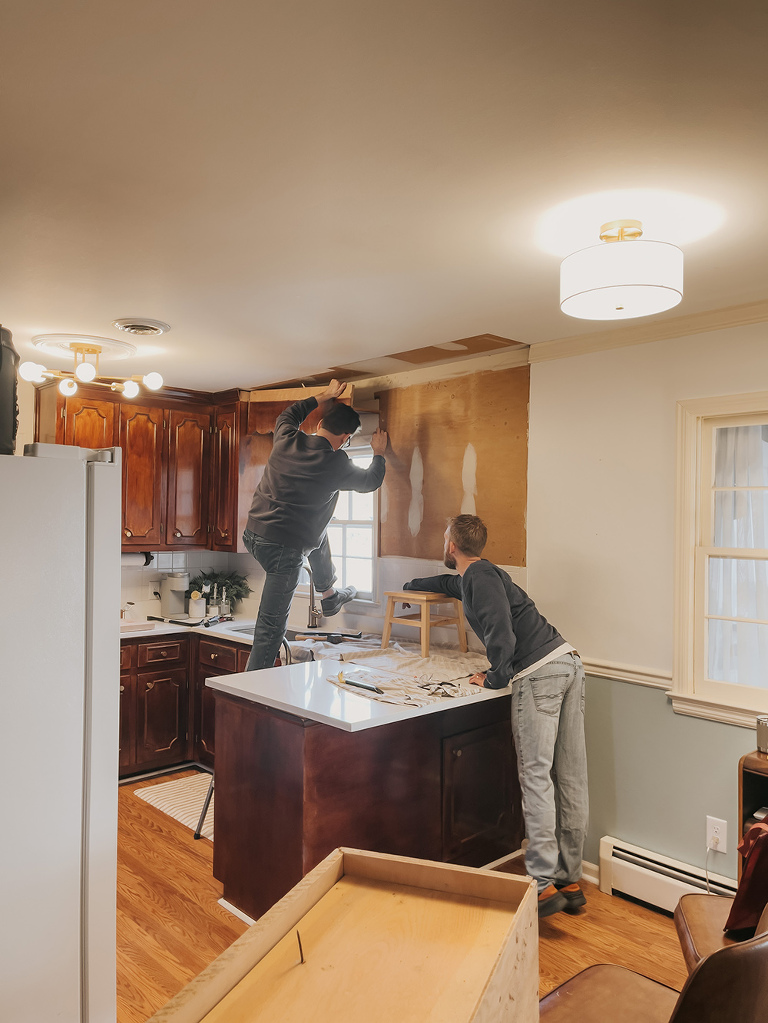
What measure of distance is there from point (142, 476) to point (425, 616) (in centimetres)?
239

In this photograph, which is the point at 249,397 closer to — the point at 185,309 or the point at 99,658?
the point at 185,309

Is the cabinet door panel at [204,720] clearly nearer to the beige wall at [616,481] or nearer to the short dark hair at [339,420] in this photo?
the short dark hair at [339,420]

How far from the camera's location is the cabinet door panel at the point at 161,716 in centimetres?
464

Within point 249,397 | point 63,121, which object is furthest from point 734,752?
point 249,397

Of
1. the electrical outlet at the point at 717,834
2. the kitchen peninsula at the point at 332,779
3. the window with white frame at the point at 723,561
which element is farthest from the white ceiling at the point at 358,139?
the electrical outlet at the point at 717,834

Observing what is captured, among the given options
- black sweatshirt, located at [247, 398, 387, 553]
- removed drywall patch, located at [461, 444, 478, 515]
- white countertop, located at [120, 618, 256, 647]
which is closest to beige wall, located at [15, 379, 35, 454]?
white countertop, located at [120, 618, 256, 647]

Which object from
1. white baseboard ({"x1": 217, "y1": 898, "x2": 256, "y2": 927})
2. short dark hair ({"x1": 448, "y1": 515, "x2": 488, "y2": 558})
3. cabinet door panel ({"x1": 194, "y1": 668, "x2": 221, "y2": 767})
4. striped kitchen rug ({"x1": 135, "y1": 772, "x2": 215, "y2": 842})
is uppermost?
short dark hair ({"x1": 448, "y1": 515, "x2": 488, "y2": 558})

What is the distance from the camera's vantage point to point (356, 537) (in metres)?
4.66

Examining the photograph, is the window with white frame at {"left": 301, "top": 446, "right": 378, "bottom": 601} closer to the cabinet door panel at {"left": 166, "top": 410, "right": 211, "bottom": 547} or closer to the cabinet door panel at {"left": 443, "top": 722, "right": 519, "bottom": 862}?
the cabinet door panel at {"left": 166, "top": 410, "right": 211, "bottom": 547}

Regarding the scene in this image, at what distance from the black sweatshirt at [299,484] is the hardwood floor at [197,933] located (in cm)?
171

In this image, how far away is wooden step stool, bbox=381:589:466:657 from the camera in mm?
3615

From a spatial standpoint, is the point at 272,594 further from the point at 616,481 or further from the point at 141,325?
the point at 616,481

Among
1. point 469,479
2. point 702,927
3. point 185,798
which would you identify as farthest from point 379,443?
point 702,927

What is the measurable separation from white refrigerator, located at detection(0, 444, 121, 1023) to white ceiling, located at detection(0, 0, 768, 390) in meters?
0.76
